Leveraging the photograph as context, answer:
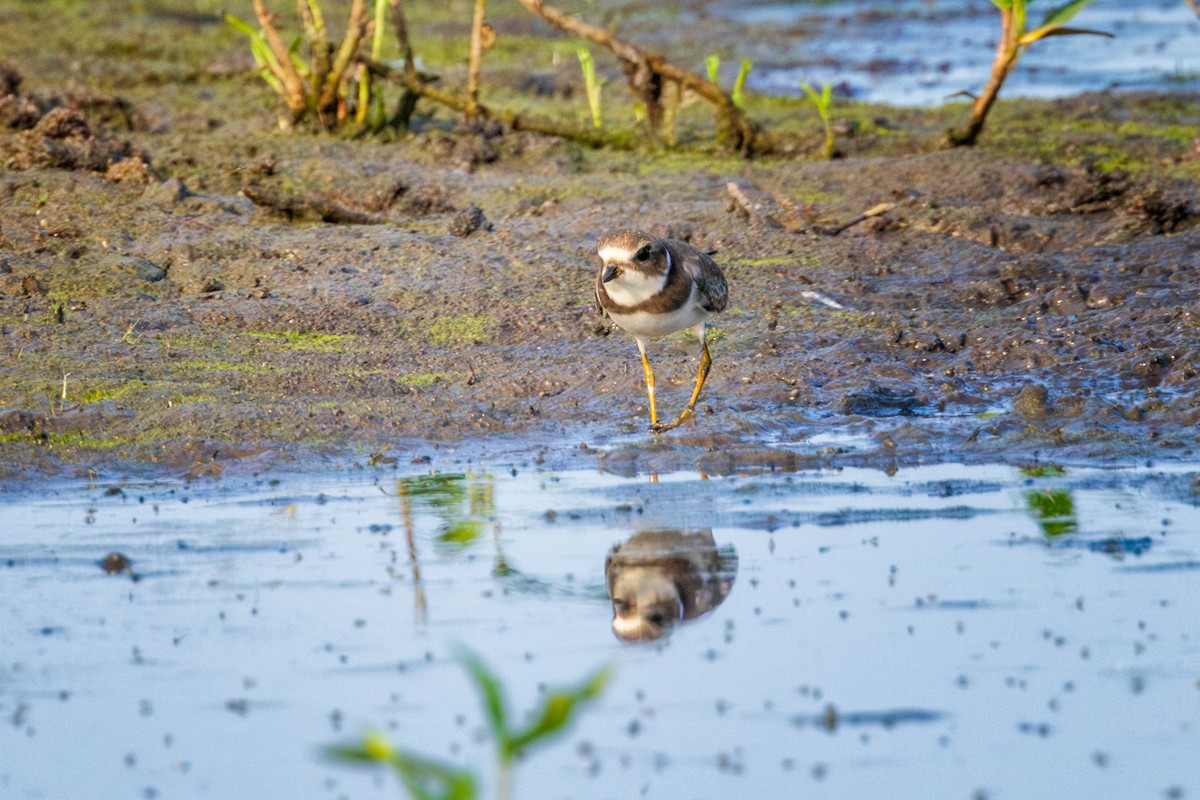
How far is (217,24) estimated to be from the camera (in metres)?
19.0

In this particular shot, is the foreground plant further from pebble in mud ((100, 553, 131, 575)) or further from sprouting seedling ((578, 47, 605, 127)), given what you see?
sprouting seedling ((578, 47, 605, 127))

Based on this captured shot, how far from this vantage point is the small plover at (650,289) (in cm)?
709

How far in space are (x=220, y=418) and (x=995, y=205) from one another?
536cm

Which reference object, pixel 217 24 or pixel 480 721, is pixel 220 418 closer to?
pixel 480 721

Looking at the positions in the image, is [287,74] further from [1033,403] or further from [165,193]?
[1033,403]

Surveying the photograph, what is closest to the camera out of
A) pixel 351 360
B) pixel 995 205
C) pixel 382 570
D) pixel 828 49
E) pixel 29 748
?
pixel 29 748

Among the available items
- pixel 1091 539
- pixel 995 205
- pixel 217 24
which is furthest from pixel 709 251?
pixel 217 24

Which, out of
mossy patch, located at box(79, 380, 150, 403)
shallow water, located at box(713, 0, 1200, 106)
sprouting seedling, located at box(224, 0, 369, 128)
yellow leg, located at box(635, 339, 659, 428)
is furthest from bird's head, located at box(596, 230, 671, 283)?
shallow water, located at box(713, 0, 1200, 106)

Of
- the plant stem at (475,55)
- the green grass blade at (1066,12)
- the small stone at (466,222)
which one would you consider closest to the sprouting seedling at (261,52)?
the plant stem at (475,55)

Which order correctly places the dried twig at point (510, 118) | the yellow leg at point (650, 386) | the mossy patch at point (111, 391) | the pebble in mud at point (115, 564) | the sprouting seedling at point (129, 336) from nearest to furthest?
1. the pebble in mud at point (115, 564)
2. the yellow leg at point (650, 386)
3. the mossy patch at point (111, 391)
4. the sprouting seedling at point (129, 336)
5. the dried twig at point (510, 118)

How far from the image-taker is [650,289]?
709 centimetres

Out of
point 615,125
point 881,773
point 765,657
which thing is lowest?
point 881,773

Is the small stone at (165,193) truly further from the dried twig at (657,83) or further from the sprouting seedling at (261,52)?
the dried twig at (657,83)

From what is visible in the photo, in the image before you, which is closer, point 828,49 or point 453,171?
point 453,171
